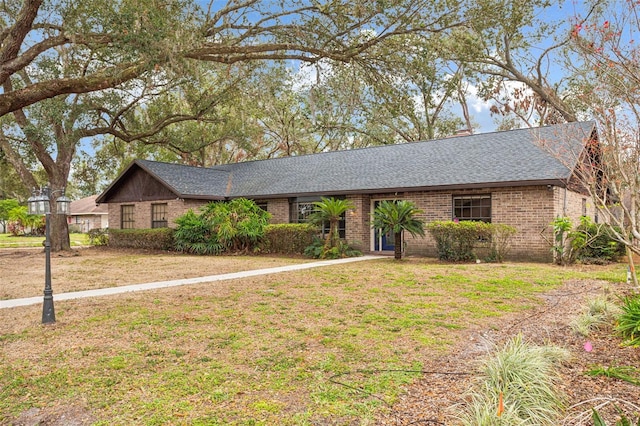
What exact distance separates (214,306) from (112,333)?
1820mm

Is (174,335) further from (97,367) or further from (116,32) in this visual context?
(116,32)

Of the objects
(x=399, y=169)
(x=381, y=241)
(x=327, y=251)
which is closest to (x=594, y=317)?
(x=327, y=251)

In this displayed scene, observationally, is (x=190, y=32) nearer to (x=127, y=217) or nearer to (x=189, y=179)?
(x=189, y=179)

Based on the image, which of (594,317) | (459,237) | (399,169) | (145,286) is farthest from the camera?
(399,169)

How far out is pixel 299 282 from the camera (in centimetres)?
945

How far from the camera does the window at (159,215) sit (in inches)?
794

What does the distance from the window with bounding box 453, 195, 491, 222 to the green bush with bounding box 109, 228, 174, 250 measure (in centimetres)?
1178

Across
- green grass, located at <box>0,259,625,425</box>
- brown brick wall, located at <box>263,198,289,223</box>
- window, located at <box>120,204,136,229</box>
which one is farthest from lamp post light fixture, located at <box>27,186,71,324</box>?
window, located at <box>120,204,136,229</box>

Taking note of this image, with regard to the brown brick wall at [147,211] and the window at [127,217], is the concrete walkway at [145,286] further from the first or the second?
the window at [127,217]

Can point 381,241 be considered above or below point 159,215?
below

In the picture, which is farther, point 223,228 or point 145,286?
point 223,228

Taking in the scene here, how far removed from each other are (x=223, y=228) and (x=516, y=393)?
561 inches

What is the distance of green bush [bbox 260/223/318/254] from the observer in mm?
15945

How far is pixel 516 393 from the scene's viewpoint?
10.7ft
